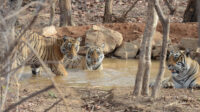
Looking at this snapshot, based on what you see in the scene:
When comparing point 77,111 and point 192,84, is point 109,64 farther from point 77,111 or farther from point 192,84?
point 77,111

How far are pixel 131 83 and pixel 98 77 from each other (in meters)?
1.02

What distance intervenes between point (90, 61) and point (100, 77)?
0.58 metres

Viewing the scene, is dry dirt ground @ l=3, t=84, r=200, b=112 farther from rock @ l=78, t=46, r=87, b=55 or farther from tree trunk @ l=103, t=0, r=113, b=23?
tree trunk @ l=103, t=0, r=113, b=23

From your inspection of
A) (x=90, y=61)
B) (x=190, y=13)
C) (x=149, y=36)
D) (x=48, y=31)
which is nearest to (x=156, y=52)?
(x=90, y=61)

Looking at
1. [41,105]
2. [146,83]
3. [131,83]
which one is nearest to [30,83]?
[131,83]

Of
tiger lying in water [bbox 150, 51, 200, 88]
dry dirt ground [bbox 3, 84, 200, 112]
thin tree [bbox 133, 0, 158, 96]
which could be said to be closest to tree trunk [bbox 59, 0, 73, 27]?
tiger lying in water [bbox 150, 51, 200, 88]

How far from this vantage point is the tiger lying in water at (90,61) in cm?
829

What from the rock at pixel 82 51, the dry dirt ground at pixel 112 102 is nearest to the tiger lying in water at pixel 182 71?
the dry dirt ground at pixel 112 102

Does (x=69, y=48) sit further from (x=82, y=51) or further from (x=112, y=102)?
(x=112, y=102)

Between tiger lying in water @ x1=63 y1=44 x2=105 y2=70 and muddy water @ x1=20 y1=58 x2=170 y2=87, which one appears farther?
tiger lying in water @ x1=63 y1=44 x2=105 y2=70

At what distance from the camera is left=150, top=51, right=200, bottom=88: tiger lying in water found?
6164 mm

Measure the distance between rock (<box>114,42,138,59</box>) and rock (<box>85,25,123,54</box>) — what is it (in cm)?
17

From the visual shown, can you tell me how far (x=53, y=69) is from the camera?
26.5 ft

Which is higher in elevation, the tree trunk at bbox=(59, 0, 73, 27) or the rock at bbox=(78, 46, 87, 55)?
the tree trunk at bbox=(59, 0, 73, 27)
